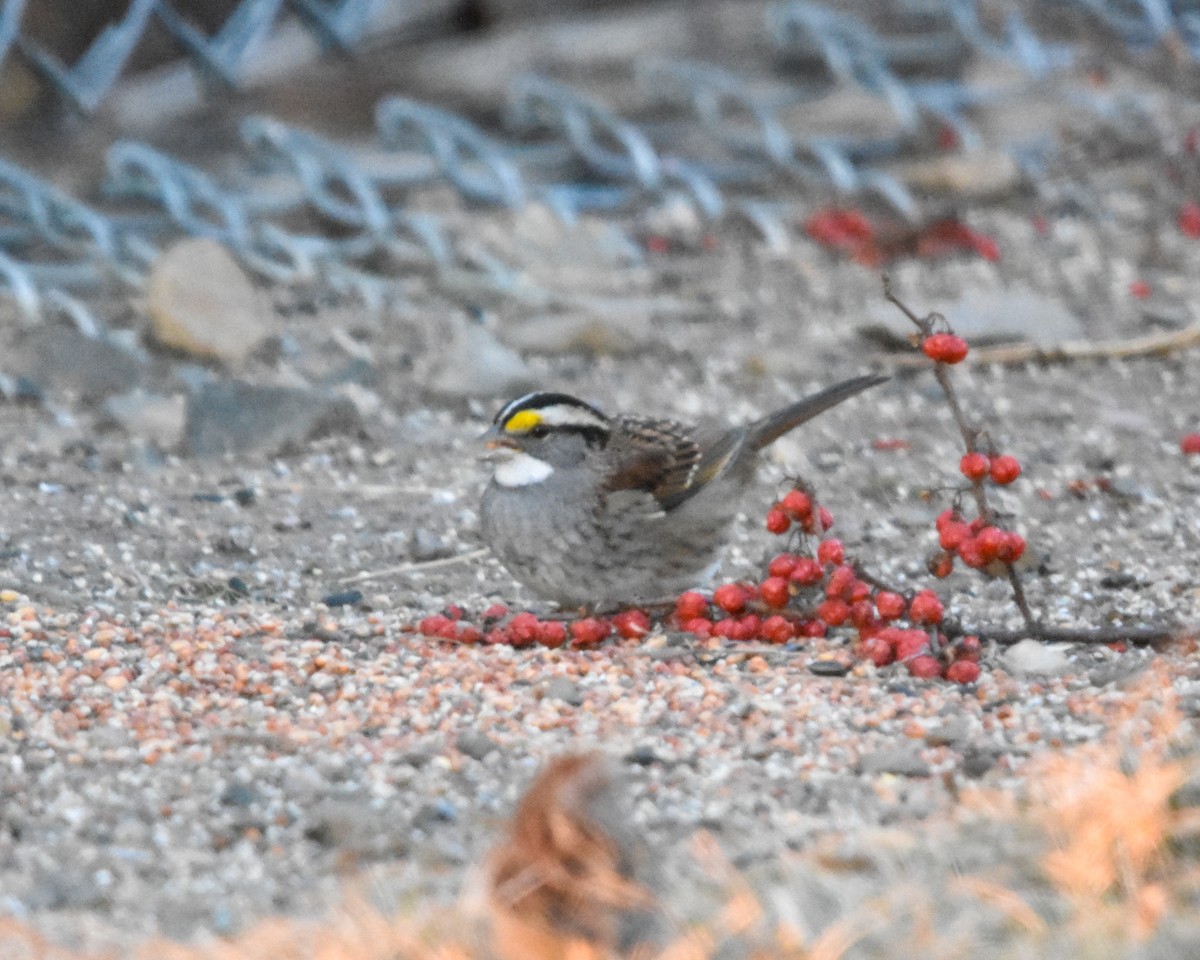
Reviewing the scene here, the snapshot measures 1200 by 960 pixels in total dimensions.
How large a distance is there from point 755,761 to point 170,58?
647 cm

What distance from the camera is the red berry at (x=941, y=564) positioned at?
4.45 m

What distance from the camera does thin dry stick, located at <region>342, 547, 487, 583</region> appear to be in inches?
203

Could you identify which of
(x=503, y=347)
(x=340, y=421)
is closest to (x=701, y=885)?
(x=340, y=421)

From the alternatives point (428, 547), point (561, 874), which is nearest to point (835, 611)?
point (428, 547)

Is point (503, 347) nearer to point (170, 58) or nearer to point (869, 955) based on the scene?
point (170, 58)

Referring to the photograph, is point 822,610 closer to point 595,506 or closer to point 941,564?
point 941,564

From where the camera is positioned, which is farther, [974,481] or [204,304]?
[204,304]

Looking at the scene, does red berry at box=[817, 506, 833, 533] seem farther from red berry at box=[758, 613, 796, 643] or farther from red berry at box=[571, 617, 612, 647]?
red berry at box=[571, 617, 612, 647]

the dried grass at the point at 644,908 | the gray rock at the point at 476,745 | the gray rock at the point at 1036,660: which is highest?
the dried grass at the point at 644,908

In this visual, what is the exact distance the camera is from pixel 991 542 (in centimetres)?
427

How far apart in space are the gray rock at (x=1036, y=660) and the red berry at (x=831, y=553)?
1.29ft

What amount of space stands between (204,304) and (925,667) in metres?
3.53

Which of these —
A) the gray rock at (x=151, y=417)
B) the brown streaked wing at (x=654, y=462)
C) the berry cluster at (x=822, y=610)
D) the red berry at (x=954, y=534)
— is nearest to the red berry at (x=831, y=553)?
the berry cluster at (x=822, y=610)

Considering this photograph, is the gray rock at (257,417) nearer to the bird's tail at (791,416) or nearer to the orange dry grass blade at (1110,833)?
the bird's tail at (791,416)
